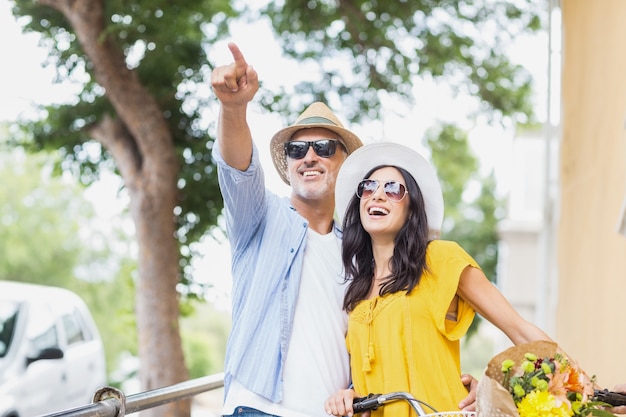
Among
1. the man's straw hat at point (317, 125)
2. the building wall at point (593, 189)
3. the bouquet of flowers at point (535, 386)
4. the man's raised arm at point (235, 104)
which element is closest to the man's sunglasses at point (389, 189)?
the man's raised arm at point (235, 104)

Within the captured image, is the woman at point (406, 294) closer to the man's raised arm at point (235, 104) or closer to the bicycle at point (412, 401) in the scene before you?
the bicycle at point (412, 401)

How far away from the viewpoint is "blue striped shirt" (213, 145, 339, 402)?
329 centimetres

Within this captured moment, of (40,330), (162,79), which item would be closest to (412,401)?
(40,330)

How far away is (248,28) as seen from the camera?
42.8ft

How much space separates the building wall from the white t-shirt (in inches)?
79.2

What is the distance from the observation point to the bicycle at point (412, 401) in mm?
2486

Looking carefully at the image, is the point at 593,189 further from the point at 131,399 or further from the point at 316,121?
the point at 131,399

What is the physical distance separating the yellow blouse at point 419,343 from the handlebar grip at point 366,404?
2.9 inches

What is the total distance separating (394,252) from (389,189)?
23 cm

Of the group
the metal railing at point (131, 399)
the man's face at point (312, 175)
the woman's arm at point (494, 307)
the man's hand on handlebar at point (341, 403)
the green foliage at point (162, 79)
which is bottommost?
the metal railing at point (131, 399)

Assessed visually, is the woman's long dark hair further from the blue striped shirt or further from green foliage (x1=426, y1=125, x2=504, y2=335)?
green foliage (x1=426, y1=125, x2=504, y2=335)

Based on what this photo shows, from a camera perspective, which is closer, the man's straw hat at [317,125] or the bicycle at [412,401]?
the bicycle at [412,401]

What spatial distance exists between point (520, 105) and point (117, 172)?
5.43 m

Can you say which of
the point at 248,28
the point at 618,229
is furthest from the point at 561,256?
the point at 248,28
